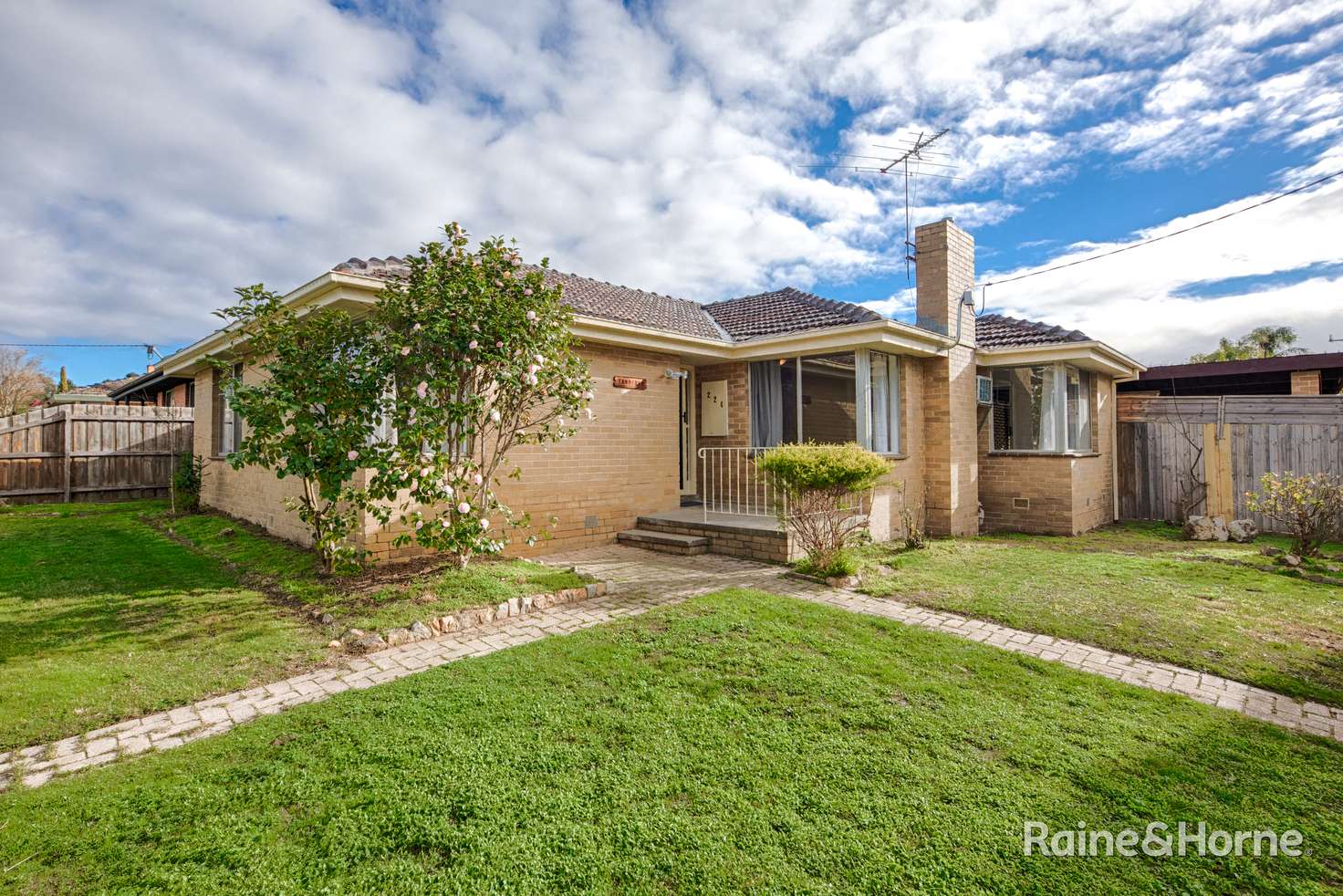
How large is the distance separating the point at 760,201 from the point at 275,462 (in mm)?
11081

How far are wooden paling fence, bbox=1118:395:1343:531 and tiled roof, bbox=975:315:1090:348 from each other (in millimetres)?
3367

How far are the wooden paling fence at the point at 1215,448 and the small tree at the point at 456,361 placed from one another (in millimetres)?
12872

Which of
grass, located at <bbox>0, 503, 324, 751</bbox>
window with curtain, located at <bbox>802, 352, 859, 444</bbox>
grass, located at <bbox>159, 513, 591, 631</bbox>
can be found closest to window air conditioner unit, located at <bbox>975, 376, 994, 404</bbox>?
window with curtain, located at <bbox>802, 352, 859, 444</bbox>

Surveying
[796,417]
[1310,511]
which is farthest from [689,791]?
[1310,511]

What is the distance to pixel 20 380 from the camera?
2714 centimetres

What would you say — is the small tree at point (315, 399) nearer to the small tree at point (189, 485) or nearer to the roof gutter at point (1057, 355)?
the small tree at point (189, 485)

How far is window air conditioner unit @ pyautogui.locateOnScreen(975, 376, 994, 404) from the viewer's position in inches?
450

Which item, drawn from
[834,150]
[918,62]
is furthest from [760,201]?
[918,62]

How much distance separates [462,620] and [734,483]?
626cm

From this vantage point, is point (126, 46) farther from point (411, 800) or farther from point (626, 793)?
point (626, 793)

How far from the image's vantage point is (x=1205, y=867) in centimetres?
230

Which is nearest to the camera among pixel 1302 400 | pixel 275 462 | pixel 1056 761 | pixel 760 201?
pixel 1056 761

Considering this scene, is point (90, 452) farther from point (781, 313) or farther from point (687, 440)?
point (781, 313)

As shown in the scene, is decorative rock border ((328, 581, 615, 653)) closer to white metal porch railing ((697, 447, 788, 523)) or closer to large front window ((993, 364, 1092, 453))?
white metal porch railing ((697, 447, 788, 523))
